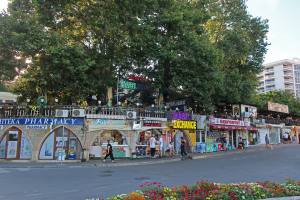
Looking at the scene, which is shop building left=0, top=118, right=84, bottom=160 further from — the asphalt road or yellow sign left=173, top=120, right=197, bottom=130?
yellow sign left=173, top=120, right=197, bottom=130

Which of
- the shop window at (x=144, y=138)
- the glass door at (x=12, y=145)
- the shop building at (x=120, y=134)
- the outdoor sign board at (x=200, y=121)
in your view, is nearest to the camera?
the glass door at (x=12, y=145)

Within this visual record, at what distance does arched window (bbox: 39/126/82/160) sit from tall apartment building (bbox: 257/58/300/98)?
113 metres

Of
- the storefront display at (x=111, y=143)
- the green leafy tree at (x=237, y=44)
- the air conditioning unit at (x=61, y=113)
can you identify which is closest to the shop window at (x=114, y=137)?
the storefront display at (x=111, y=143)

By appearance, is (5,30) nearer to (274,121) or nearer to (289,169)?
(289,169)

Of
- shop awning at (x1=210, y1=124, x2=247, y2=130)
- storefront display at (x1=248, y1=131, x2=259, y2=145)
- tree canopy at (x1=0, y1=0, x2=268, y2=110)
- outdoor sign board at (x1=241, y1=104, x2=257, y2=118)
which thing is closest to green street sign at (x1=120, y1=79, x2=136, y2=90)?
tree canopy at (x1=0, y1=0, x2=268, y2=110)

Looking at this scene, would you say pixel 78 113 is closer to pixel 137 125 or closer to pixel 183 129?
pixel 137 125

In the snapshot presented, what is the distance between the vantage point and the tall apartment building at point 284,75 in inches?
5197

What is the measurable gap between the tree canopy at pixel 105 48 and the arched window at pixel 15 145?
14.8 feet

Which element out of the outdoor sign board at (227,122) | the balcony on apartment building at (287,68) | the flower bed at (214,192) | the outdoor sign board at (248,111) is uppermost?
the balcony on apartment building at (287,68)

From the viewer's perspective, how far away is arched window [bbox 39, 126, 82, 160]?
2773cm

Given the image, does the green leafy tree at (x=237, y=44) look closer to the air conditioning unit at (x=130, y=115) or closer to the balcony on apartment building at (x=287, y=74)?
the air conditioning unit at (x=130, y=115)

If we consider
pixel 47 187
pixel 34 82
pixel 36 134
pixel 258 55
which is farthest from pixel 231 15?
pixel 47 187

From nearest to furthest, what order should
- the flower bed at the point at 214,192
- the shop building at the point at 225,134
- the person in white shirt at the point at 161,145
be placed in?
the flower bed at the point at 214,192 → the person in white shirt at the point at 161,145 → the shop building at the point at 225,134

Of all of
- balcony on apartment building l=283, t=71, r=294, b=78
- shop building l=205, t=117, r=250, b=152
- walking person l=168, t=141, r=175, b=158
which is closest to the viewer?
walking person l=168, t=141, r=175, b=158
